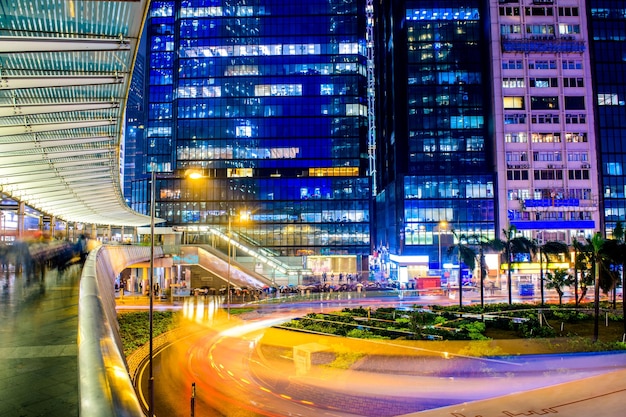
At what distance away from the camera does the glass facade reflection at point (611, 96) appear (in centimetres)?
8269

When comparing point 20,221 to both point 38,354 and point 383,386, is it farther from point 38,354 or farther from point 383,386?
point 383,386

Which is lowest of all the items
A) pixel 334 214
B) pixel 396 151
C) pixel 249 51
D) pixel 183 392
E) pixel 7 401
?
pixel 183 392

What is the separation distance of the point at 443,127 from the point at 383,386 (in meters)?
68.3

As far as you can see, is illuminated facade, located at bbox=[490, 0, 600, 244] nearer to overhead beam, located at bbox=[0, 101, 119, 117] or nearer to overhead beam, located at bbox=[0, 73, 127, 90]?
overhead beam, located at bbox=[0, 101, 119, 117]

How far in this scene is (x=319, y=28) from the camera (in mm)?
92312

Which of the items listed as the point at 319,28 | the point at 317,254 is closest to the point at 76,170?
the point at 317,254

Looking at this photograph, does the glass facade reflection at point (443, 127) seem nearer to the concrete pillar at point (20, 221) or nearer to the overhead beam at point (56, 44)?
the concrete pillar at point (20, 221)

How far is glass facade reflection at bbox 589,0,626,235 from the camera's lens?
82688mm

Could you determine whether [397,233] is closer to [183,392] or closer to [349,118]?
[349,118]

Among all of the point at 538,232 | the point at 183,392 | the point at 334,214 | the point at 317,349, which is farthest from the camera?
the point at 334,214

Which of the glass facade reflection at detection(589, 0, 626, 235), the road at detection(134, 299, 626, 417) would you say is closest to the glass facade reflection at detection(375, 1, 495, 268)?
the glass facade reflection at detection(589, 0, 626, 235)

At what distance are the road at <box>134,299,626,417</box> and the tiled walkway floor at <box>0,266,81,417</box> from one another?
19.6 ft

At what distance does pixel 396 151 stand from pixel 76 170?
2470 inches

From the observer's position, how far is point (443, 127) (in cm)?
8225
